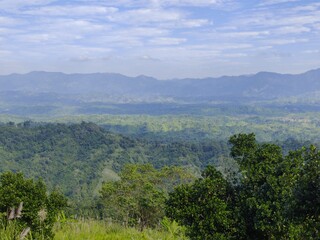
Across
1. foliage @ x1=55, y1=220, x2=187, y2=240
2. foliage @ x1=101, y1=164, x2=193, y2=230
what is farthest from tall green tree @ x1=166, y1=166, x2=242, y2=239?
foliage @ x1=101, y1=164, x2=193, y2=230

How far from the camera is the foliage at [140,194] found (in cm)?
3056

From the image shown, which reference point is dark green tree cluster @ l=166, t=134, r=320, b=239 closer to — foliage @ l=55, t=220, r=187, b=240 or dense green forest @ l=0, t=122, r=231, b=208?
foliage @ l=55, t=220, r=187, b=240

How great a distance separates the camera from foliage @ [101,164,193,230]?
30.6 m

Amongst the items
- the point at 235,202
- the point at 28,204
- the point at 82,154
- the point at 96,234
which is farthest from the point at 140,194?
the point at 82,154

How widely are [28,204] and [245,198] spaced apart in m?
4.89

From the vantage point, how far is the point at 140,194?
111 feet

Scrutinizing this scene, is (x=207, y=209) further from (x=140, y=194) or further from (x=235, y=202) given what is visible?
(x=140, y=194)

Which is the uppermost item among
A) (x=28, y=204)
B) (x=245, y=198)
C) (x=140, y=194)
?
(x=28, y=204)

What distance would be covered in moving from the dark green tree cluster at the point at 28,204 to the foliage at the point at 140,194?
20.0m

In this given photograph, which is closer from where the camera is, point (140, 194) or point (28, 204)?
point (28, 204)

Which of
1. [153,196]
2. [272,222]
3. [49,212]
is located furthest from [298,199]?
[153,196]

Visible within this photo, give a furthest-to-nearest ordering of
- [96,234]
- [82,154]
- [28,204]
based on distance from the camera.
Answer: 1. [82,154]
2. [28,204]
3. [96,234]

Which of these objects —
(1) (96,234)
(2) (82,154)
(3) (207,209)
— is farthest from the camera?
(2) (82,154)

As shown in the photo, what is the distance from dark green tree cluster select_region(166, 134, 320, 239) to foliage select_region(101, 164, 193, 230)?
19.3 metres
